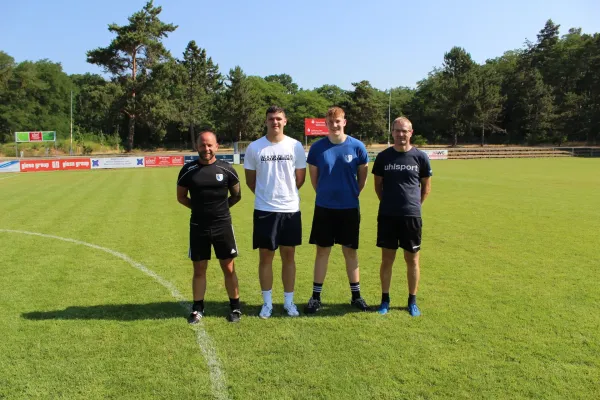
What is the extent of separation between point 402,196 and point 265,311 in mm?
1790

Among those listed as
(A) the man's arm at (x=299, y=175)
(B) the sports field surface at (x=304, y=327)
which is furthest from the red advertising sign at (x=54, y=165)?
(A) the man's arm at (x=299, y=175)

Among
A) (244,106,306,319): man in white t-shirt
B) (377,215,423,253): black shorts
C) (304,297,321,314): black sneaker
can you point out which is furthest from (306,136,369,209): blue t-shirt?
(304,297,321,314): black sneaker

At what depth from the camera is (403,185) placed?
4.38 metres

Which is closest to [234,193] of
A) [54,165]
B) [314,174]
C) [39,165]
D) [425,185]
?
[314,174]

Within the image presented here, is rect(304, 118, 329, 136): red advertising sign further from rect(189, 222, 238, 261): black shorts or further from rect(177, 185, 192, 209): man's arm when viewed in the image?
rect(189, 222, 238, 261): black shorts

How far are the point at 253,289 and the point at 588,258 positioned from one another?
499cm

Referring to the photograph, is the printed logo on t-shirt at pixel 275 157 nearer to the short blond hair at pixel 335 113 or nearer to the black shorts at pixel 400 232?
the short blond hair at pixel 335 113

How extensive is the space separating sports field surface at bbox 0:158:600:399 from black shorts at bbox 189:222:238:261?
66 cm

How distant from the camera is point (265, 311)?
14.6 ft

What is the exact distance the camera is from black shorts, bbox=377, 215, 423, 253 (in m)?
4.40

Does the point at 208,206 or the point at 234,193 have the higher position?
the point at 234,193

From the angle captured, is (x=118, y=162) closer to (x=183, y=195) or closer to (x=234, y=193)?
(x=183, y=195)

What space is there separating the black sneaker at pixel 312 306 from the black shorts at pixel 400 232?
913 millimetres

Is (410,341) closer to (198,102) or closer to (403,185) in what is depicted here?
(403,185)
